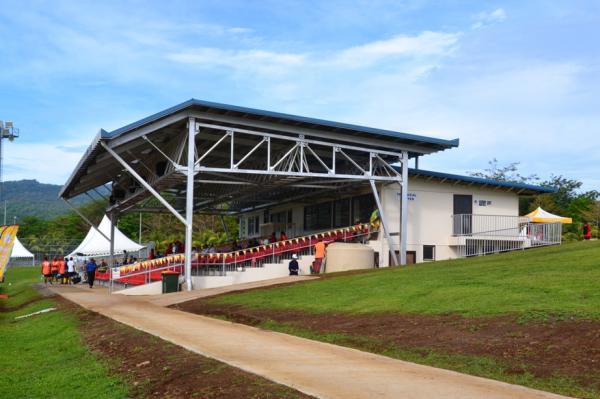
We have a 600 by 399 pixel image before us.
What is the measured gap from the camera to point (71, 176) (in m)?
35.2

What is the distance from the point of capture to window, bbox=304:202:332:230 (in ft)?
123

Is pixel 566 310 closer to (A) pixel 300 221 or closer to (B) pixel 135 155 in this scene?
(B) pixel 135 155

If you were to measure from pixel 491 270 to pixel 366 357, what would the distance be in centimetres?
893

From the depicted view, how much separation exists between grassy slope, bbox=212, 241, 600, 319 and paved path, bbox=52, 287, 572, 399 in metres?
2.85

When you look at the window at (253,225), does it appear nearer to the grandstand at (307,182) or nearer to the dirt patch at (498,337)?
the grandstand at (307,182)

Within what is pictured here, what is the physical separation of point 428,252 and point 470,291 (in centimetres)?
1802

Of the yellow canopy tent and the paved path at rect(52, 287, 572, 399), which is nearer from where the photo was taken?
the paved path at rect(52, 287, 572, 399)

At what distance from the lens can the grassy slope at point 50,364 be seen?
32.0 ft

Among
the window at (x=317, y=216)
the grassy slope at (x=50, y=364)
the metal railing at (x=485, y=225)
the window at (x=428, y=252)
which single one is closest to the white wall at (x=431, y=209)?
the window at (x=428, y=252)

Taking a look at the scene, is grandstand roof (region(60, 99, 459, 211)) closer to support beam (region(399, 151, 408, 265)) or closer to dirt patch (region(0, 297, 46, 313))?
support beam (region(399, 151, 408, 265))

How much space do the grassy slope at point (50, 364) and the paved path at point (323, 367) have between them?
4.99ft

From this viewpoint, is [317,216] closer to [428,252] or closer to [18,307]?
[428,252]

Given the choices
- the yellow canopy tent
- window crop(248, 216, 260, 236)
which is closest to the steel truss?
the yellow canopy tent

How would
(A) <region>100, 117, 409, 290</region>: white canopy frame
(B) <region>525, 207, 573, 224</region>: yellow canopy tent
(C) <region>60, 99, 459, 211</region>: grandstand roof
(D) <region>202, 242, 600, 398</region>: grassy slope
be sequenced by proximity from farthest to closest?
(B) <region>525, 207, 573, 224</region>: yellow canopy tent < (C) <region>60, 99, 459, 211</region>: grandstand roof < (A) <region>100, 117, 409, 290</region>: white canopy frame < (D) <region>202, 242, 600, 398</region>: grassy slope
